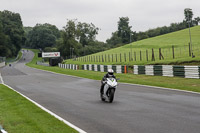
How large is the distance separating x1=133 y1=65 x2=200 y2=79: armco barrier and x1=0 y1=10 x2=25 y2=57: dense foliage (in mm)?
101829

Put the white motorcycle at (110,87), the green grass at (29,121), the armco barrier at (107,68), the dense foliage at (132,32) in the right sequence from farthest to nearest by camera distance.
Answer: the dense foliage at (132,32) → the armco barrier at (107,68) → the white motorcycle at (110,87) → the green grass at (29,121)

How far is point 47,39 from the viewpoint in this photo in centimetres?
17538

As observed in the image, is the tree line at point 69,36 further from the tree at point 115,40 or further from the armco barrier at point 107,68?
the armco barrier at point 107,68

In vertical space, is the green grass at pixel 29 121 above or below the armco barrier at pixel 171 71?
below

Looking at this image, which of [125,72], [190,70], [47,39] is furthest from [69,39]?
[190,70]

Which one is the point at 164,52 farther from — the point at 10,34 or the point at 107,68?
the point at 10,34

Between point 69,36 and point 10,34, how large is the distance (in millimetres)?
26867

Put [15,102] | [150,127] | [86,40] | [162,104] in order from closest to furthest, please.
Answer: [150,127] < [162,104] < [15,102] < [86,40]

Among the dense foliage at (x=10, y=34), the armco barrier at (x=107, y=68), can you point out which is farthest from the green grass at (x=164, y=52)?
the dense foliage at (x=10, y=34)

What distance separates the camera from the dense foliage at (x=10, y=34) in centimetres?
12598

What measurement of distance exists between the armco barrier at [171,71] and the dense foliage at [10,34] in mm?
101829

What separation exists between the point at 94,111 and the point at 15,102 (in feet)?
14.2

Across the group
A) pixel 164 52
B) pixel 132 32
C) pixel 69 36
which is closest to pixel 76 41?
pixel 69 36

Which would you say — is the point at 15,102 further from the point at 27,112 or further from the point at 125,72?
the point at 125,72
